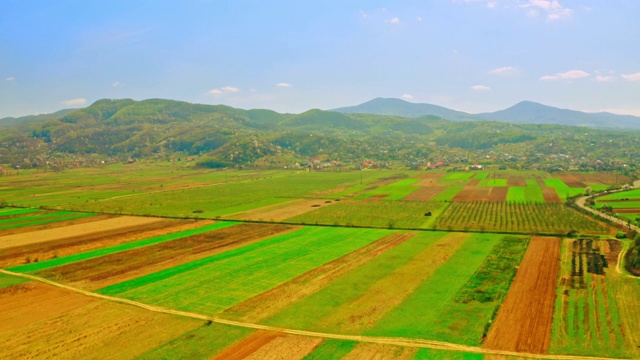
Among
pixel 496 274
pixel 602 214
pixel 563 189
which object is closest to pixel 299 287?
pixel 496 274

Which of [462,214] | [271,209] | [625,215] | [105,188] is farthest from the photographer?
[105,188]

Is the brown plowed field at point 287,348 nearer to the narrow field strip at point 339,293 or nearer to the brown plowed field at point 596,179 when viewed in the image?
the narrow field strip at point 339,293

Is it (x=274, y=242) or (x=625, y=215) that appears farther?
(x=625, y=215)

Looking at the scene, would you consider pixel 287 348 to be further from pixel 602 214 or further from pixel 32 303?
pixel 602 214

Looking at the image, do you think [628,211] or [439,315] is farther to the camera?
[628,211]

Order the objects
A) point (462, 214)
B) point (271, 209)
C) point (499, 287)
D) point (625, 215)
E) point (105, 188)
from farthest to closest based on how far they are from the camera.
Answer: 1. point (105, 188)
2. point (271, 209)
3. point (462, 214)
4. point (625, 215)
5. point (499, 287)

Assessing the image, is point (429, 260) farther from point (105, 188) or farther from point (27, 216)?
point (105, 188)

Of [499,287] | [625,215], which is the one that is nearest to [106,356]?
[499,287]
